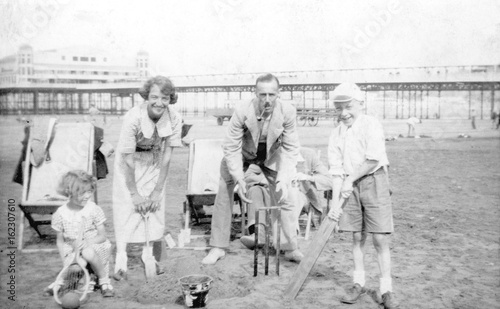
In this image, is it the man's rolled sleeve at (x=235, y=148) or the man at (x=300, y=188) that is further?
the man at (x=300, y=188)

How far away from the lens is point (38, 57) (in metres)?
69.4

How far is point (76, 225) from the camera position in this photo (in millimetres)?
3697

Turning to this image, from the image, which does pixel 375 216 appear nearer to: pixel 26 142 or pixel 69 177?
pixel 69 177

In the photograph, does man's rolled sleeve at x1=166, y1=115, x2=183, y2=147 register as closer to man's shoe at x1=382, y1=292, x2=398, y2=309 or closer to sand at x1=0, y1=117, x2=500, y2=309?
sand at x1=0, y1=117, x2=500, y2=309

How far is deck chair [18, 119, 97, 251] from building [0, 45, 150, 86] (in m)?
56.8

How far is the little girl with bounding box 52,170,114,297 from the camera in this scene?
12.1ft

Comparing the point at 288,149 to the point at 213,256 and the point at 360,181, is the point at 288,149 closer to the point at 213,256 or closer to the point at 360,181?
the point at 360,181

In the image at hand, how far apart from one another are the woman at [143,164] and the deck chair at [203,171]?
4.20 feet

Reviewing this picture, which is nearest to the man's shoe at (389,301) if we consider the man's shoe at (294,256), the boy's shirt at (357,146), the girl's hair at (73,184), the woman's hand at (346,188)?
the woman's hand at (346,188)

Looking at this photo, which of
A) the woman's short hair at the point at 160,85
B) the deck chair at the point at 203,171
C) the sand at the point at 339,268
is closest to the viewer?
the sand at the point at 339,268

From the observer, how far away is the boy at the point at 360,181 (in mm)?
3586

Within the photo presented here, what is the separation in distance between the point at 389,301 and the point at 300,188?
2.28 meters

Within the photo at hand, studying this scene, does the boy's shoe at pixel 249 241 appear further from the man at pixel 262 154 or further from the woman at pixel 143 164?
the woman at pixel 143 164

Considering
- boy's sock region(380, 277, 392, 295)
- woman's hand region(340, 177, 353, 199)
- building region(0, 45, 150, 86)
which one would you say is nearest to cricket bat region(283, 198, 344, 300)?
woman's hand region(340, 177, 353, 199)
